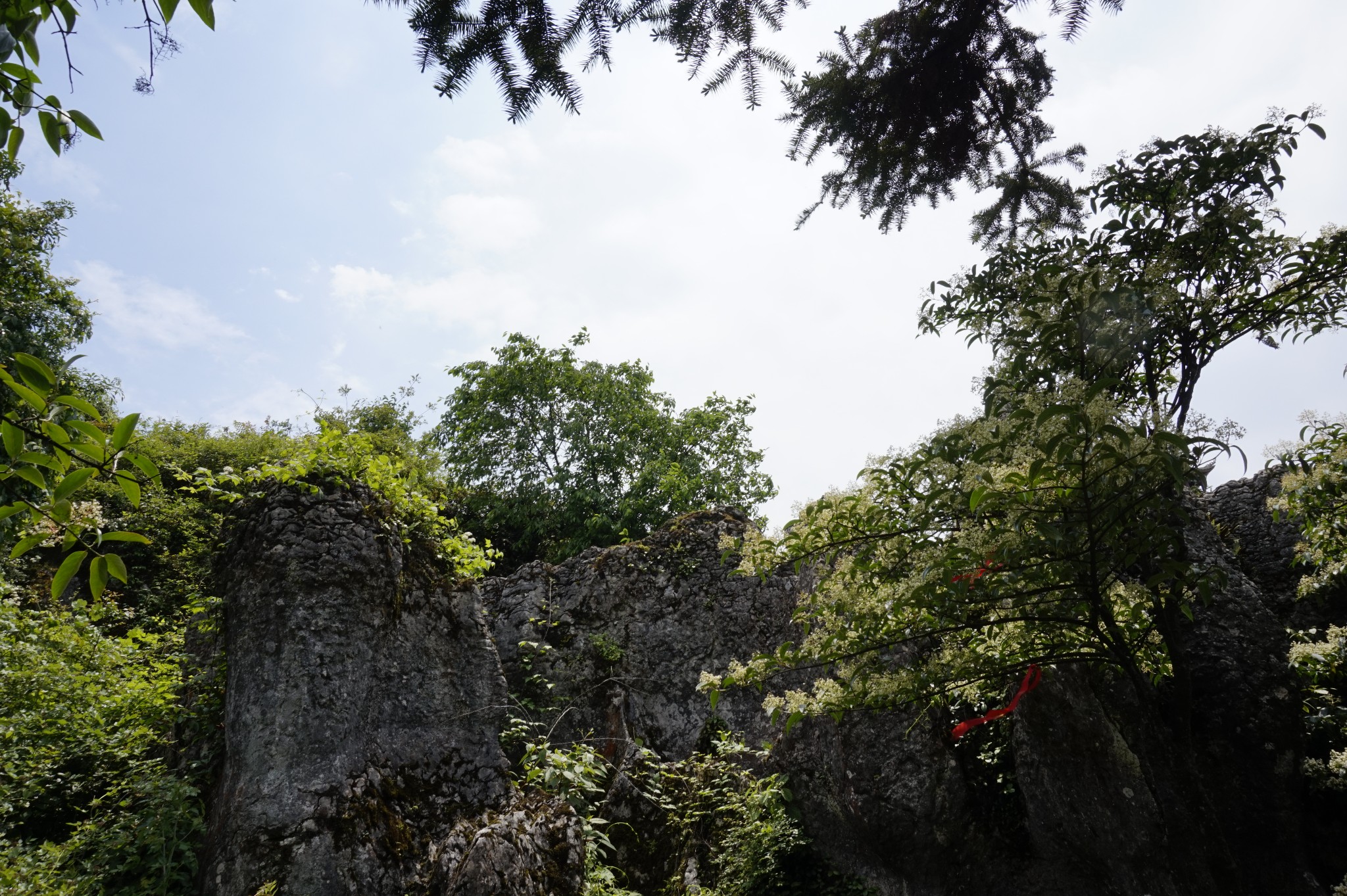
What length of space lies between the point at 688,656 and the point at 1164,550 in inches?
228

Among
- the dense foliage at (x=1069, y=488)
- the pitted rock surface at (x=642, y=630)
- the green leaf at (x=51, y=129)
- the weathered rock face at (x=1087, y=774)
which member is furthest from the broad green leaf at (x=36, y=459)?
the pitted rock surface at (x=642, y=630)

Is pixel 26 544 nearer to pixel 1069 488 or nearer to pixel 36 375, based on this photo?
pixel 36 375

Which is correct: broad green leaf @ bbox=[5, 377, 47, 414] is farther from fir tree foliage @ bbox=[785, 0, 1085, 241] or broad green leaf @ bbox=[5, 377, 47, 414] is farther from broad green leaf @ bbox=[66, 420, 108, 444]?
fir tree foliage @ bbox=[785, 0, 1085, 241]

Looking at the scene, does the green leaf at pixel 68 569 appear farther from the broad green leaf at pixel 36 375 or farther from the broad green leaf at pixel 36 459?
the broad green leaf at pixel 36 375

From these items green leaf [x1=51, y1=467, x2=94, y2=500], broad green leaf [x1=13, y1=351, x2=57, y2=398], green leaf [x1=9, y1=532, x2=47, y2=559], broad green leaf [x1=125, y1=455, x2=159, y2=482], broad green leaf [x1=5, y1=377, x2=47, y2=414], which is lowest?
green leaf [x1=9, y1=532, x2=47, y2=559]

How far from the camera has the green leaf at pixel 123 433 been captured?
1342 mm

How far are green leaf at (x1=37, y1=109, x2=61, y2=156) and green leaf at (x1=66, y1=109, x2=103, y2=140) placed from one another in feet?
0.23

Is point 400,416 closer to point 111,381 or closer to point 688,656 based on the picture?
point 111,381

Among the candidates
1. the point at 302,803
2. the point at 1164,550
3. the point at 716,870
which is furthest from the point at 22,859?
the point at 1164,550

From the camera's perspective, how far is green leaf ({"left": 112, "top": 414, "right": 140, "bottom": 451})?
4.40 feet

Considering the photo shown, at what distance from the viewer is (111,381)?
1580 centimetres

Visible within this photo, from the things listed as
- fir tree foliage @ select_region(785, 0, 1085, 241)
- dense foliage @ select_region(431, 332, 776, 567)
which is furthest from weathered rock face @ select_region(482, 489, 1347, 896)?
dense foliage @ select_region(431, 332, 776, 567)

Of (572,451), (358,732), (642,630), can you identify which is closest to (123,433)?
(358,732)

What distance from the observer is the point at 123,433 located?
54.1 inches
